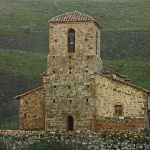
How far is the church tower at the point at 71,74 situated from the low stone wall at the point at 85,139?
2.53 metres

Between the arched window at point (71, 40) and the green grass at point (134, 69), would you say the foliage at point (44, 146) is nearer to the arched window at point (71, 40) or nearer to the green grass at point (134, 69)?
the arched window at point (71, 40)

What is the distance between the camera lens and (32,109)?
38594 millimetres

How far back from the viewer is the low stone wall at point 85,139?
32.2m

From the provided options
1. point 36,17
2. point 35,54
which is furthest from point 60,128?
point 36,17

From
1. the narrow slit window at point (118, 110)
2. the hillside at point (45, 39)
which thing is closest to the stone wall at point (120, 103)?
the narrow slit window at point (118, 110)

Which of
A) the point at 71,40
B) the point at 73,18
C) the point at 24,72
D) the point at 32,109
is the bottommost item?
the point at 32,109

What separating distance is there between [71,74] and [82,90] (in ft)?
4.33

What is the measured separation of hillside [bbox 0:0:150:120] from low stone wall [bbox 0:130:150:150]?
14.3 m

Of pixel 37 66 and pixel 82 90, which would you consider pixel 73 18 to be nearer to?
pixel 82 90

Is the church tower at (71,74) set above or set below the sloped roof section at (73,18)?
below

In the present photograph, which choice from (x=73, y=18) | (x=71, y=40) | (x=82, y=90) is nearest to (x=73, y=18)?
(x=73, y=18)

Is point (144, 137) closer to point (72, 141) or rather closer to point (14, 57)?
point (72, 141)

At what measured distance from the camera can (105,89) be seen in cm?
3531

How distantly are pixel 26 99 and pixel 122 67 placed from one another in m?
22.3
